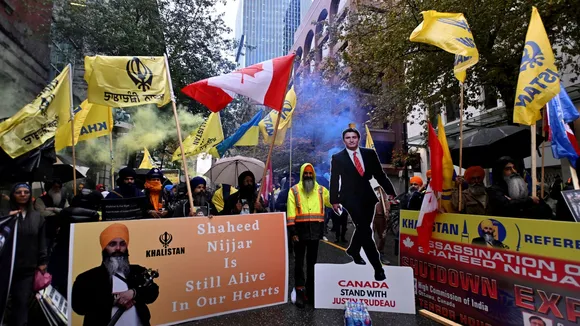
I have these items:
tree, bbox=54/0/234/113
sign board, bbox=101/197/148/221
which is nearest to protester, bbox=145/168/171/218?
sign board, bbox=101/197/148/221

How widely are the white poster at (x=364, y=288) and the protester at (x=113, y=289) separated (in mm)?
1867

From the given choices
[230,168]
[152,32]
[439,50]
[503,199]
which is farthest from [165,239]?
[152,32]

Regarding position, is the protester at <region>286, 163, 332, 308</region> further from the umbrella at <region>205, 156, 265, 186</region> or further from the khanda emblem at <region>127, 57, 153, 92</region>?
the umbrella at <region>205, 156, 265, 186</region>

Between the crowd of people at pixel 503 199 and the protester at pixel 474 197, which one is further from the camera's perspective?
the protester at pixel 474 197

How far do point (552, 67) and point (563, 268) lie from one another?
86.4 inches

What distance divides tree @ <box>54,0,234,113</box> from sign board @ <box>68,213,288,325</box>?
32.7 feet

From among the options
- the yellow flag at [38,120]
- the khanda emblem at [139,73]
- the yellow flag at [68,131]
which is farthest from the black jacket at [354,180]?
the yellow flag at [68,131]

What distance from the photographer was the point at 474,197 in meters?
4.24

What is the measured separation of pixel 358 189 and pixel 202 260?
2.02 m

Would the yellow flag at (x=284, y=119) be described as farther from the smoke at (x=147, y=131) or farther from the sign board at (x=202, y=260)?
the smoke at (x=147, y=131)

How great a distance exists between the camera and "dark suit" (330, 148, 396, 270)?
13.4 feet

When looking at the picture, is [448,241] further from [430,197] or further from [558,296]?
[558,296]

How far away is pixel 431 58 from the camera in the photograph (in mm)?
9062

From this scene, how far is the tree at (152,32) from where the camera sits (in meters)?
11.4
